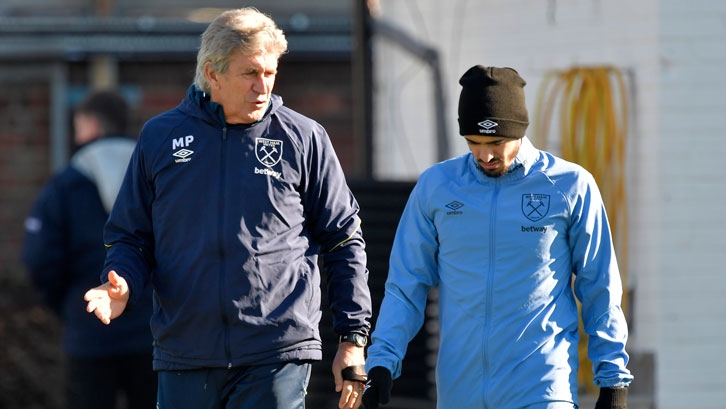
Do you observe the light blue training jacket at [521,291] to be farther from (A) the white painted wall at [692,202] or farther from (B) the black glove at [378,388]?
(A) the white painted wall at [692,202]

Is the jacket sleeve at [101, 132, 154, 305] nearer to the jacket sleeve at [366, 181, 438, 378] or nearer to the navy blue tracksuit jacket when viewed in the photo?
the navy blue tracksuit jacket

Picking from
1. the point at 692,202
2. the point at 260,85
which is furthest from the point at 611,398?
the point at 692,202

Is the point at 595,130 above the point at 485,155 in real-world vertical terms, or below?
below

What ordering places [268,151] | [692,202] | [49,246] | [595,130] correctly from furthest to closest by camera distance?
[595,130] → [692,202] → [49,246] → [268,151]

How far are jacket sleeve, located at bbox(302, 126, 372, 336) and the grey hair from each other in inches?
14.1

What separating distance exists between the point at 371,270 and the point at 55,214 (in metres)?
1.60

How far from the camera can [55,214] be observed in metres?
5.79

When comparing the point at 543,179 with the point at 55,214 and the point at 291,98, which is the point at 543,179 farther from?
the point at 291,98

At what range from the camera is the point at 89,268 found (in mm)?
5809

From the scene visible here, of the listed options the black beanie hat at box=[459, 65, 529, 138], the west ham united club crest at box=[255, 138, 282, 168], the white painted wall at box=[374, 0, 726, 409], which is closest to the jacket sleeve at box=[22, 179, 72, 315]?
the west ham united club crest at box=[255, 138, 282, 168]

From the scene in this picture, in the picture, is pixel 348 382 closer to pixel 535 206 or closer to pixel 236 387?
pixel 236 387

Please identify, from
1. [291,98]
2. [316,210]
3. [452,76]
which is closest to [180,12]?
[291,98]

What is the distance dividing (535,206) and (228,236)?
3.11 ft

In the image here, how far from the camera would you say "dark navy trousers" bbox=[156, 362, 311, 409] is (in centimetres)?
365
